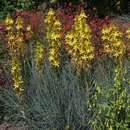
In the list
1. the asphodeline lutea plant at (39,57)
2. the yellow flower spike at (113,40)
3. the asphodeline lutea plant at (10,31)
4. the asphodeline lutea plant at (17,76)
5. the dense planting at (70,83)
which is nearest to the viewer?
the dense planting at (70,83)

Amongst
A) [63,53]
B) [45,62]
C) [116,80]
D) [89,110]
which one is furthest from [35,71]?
[116,80]

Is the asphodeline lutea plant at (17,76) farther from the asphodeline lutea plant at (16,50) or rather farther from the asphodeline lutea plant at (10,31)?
the asphodeline lutea plant at (10,31)

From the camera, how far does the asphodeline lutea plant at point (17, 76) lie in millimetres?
6629

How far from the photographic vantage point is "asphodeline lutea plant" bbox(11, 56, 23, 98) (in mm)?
6629

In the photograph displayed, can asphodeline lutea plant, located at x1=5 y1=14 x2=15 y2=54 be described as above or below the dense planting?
above

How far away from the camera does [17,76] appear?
6730 mm

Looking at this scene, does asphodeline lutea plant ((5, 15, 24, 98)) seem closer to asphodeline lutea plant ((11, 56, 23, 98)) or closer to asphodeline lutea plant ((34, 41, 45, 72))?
asphodeline lutea plant ((11, 56, 23, 98))

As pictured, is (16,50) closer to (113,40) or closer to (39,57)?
(39,57)

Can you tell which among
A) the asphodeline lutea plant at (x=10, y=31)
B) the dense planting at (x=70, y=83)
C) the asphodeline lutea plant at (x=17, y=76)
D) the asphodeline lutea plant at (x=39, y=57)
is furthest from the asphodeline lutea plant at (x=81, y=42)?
the asphodeline lutea plant at (x=10, y=31)

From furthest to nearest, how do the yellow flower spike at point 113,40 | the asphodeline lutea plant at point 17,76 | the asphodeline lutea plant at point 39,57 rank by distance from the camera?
the asphodeline lutea plant at point 39,57 < the asphodeline lutea plant at point 17,76 < the yellow flower spike at point 113,40

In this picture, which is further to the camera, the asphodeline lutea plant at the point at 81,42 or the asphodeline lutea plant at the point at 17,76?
the asphodeline lutea plant at the point at 17,76

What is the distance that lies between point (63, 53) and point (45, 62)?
1.77 ft

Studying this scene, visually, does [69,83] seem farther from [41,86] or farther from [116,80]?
[116,80]

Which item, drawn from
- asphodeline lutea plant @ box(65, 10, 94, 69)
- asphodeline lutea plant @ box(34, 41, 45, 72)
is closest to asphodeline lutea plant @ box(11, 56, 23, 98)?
asphodeline lutea plant @ box(34, 41, 45, 72)
